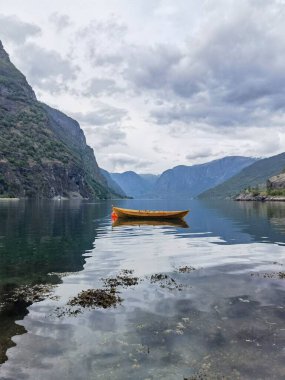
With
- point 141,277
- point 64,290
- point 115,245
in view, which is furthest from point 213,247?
point 64,290

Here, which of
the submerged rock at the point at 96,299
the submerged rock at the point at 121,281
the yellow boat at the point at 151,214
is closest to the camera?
the submerged rock at the point at 96,299

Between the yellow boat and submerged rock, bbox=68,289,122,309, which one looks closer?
submerged rock, bbox=68,289,122,309

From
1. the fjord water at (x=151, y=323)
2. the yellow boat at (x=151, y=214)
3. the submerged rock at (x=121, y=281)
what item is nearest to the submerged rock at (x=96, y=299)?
the fjord water at (x=151, y=323)

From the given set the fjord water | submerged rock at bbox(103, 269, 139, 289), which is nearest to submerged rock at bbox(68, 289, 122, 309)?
the fjord water

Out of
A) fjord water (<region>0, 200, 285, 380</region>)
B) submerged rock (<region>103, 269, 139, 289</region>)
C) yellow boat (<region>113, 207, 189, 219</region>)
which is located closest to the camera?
fjord water (<region>0, 200, 285, 380</region>)

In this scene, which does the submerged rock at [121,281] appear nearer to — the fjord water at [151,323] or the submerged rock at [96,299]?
the fjord water at [151,323]

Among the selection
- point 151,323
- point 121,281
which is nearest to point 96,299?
point 121,281

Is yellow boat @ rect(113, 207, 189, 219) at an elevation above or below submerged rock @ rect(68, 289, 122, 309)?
above

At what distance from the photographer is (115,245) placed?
47500 mm

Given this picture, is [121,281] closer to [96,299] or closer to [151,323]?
[96,299]

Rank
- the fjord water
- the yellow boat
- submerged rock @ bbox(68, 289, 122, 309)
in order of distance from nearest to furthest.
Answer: the fjord water → submerged rock @ bbox(68, 289, 122, 309) → the yellow boat

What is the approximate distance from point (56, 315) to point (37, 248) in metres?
24.7

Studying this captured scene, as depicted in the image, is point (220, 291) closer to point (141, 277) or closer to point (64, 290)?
point (141, 277)

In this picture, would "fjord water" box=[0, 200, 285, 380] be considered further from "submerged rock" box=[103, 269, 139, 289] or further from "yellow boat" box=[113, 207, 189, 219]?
"yellow boat" box=[113, 207, 189, 219]
